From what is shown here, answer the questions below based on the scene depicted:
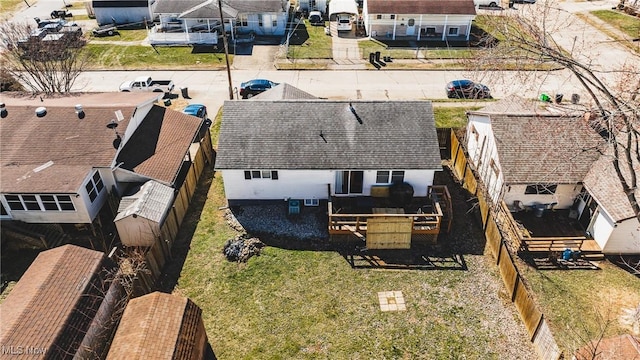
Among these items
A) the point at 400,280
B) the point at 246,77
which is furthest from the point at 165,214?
the point at 246,77

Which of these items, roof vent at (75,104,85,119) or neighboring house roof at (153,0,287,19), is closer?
roof vent at (75,104,85,119)

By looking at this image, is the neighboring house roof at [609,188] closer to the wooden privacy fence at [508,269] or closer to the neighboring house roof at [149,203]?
the wooden privacy fence at [508,269]

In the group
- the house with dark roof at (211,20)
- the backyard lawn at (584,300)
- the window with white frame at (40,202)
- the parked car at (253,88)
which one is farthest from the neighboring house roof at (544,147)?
the house with dark roof at (211,20)

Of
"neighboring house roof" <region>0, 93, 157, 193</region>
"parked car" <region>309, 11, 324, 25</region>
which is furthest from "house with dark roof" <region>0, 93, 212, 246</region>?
"parked car" <region>309, 11, 324, 25</region>

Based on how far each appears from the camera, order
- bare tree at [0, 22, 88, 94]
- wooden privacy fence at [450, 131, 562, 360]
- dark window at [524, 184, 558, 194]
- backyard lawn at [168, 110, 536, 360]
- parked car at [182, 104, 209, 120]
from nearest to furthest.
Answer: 1. wooden privacy fence at [450, 131, 562, 360]
2. backyard lawn at [168, 110, 536, 360]
3. dark window at [524, 184, 558, 194]
4. parked car at [182, 104, 209, 120]
5. bare tree at [0, 22, 88, 94]

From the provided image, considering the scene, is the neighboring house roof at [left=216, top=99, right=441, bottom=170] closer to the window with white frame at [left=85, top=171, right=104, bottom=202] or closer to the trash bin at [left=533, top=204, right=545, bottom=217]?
the trash bin at [left=533, top=204, right=545, bottom=217]

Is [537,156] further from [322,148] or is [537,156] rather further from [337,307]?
[337,307]
